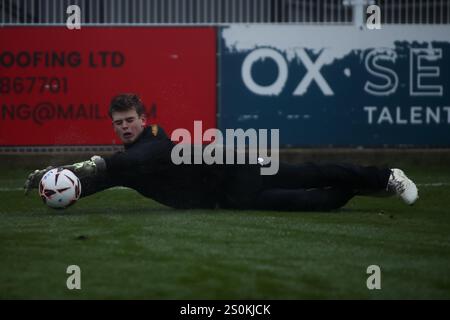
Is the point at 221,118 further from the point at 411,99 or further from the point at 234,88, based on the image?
the point at 411,99

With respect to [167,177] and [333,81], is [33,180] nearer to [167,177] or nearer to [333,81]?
[167,177]

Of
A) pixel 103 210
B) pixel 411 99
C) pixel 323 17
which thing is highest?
pixel 323 17

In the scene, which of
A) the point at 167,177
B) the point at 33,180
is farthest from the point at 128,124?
the point at 33,180

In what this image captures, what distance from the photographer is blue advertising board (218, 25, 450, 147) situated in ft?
55.5

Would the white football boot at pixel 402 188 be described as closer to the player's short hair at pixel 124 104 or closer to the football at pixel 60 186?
the player's short hair at pixel 124 104

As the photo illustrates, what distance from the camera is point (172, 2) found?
57.0 ft

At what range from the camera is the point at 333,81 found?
55.7 feet

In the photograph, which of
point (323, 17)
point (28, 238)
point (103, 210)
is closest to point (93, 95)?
point (323, 17)

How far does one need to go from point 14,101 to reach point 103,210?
6.22 m

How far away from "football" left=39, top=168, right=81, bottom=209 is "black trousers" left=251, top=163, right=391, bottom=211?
5.61 ft

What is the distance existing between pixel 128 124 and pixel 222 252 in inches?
97.2

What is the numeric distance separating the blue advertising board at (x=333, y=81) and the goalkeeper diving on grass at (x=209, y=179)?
21.5ft

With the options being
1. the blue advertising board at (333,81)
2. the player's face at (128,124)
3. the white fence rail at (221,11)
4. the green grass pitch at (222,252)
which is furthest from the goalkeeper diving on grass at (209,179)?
the white fence rail at (221,11)

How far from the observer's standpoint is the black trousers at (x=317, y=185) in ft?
32.9
